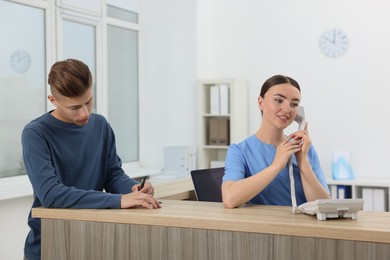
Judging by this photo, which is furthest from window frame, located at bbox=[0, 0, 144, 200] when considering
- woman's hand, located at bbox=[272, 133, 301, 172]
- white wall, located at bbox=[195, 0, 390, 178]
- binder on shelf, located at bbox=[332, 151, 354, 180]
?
woman's hand, located at bbox=[272, 133, 301, 172]

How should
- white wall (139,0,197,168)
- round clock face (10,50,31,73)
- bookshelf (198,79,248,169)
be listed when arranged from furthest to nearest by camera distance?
white wall (139,0,197,168)
bookshelf (198,79,248,169)
round clock face (10,50,31,73)

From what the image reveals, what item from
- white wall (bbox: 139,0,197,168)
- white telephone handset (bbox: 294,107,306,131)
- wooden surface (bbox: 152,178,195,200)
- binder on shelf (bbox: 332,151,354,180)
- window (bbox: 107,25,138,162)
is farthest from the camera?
white wall (bbox: 139,0,197,168)

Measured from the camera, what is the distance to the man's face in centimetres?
224

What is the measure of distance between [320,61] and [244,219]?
15.0ft

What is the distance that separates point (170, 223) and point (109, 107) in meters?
4.66

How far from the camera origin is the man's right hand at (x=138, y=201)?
2189 millimetres

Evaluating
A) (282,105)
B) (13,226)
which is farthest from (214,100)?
(282,105)

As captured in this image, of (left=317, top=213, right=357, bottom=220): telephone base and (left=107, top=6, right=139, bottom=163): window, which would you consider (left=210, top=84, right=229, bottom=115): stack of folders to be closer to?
(left=107, top=6, right=139, bottom=163): window

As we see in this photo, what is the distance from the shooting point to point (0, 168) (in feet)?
16.8

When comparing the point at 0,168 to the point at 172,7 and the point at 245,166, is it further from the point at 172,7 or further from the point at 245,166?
the point at 245,166

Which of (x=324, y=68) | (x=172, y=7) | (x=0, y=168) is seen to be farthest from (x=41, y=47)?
(x=324, y=68)

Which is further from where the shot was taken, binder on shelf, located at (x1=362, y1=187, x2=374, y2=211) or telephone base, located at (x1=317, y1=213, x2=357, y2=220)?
Result: binder on shelf, located at (x1=362, y1=187, x2=374, y2=211)

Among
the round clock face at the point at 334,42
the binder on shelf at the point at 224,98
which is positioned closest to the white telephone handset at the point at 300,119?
the round clock face at the point at 334,42

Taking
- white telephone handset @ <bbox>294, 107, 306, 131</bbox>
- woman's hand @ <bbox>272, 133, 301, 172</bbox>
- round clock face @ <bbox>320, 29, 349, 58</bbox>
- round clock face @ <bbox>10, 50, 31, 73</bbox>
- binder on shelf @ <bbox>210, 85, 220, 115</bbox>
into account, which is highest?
round clock face @ <bbox>320, 29, 349, 58</bbox>
